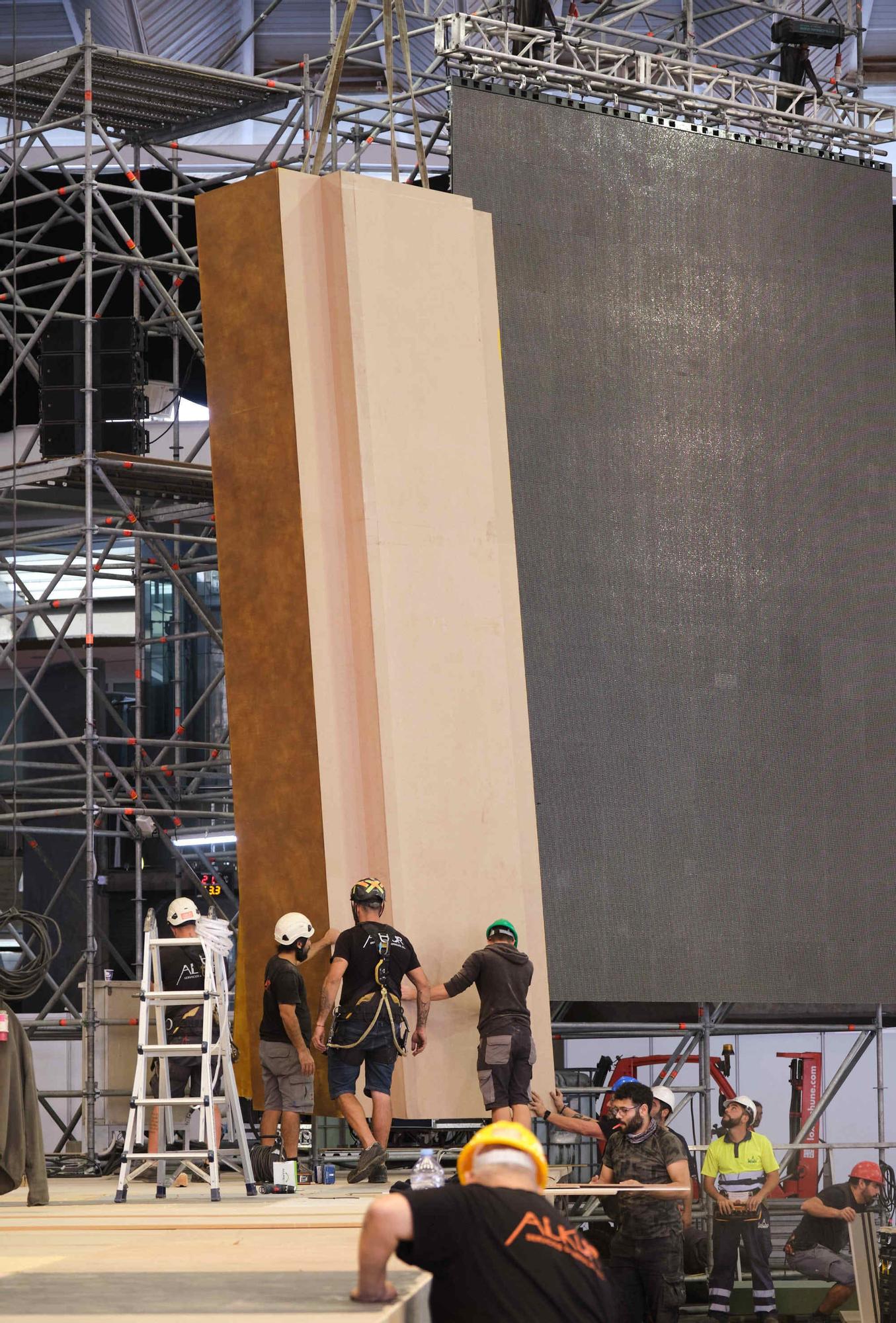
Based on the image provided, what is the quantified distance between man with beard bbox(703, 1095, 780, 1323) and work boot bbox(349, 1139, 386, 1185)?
11.2 ft

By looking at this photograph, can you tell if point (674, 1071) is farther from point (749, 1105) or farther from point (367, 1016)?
point (367, 1016)

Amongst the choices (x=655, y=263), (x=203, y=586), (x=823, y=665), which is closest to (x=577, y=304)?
(x=655, y=263)

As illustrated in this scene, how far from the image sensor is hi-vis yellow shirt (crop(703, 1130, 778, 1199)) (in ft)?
34.8

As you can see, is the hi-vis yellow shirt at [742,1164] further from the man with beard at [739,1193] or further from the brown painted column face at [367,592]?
the brown painted column face at [367,592]

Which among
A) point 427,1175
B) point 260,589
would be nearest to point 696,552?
point 260,589

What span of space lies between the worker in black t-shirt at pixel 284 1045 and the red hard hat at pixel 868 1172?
4.47 meters

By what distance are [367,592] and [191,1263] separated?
5601mm

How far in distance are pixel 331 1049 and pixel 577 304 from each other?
18.4 ft

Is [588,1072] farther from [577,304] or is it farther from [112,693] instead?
[112,693]

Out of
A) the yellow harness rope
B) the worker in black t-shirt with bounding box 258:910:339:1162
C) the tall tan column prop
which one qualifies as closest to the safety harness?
the yellow harness rope

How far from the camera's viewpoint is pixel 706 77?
40.5 ft

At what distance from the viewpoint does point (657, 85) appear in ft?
39.4

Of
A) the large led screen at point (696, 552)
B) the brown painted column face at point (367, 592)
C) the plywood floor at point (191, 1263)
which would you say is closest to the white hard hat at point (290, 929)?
the brown painted column face at point (367, 592)

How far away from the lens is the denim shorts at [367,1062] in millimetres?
8109
